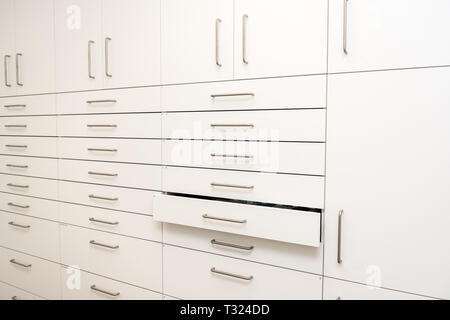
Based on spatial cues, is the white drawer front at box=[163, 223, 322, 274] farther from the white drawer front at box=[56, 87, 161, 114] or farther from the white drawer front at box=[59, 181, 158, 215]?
the white drawer front at box=[56, 87, 161, 114]

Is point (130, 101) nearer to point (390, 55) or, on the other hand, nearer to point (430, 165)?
point (390, 55)

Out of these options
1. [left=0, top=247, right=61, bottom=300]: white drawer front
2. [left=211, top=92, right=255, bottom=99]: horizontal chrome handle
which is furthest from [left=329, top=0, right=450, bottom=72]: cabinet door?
[left=0, top=247, right=61, bottom=300]: white drawer front

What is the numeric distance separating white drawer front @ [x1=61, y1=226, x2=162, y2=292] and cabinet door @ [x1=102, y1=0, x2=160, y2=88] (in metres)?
0.80

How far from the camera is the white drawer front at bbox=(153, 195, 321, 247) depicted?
3.82ft

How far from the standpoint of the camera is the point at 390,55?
1057mm

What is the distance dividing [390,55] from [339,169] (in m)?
0.41

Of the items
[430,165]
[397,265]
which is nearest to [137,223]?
[397,265]

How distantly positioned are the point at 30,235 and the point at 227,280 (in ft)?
4.50

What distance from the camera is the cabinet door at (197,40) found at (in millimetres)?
1324

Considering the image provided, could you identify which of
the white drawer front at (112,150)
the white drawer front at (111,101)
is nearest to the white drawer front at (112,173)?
the white drawer front at (112,150)

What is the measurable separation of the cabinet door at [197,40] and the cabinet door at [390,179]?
0.46 m
